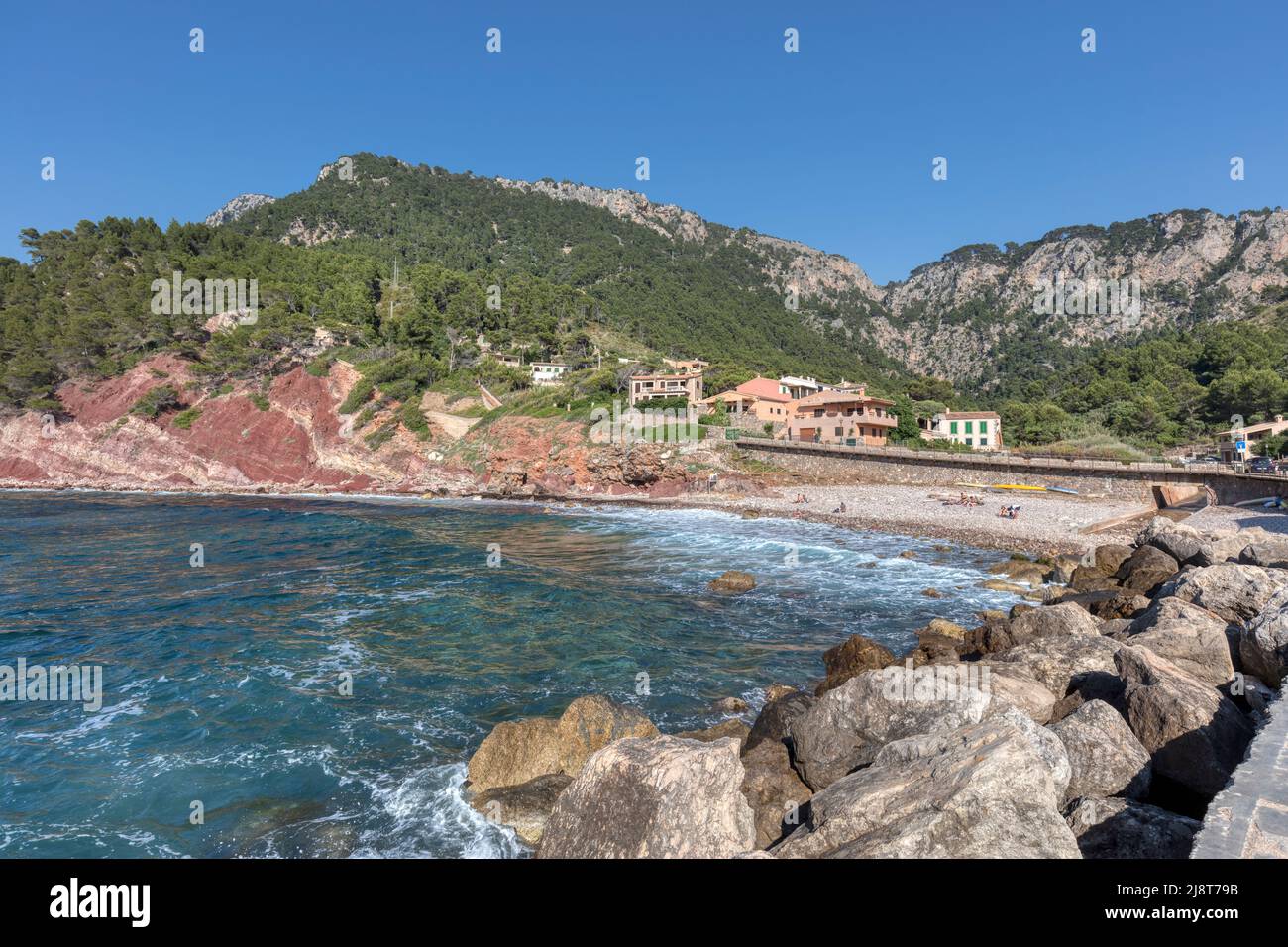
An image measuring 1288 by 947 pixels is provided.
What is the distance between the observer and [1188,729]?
302 inches

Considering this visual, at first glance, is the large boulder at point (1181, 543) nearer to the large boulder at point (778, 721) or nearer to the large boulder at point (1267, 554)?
the large boulder at point (1267, 554)

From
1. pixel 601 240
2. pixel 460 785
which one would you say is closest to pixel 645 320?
pixel 601 240

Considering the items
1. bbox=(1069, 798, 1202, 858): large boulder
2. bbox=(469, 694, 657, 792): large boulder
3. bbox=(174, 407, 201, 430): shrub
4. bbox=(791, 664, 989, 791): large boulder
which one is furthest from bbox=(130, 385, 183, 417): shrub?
bbox=(1069, 798, 1202, 858): large boulder

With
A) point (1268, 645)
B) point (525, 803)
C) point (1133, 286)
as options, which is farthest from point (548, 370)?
point (1133, 286)

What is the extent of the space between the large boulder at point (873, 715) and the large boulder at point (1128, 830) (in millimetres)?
1973

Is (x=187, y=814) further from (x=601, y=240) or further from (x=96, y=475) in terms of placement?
(x=601, y=240)

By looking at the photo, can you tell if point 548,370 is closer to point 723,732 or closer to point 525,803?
point 723,732

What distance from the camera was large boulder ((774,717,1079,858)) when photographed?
5.61 meters

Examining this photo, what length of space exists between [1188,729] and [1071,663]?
11.0 feet

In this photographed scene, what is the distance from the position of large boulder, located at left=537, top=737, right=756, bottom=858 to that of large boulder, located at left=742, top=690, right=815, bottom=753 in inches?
128

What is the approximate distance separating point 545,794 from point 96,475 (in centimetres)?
7915

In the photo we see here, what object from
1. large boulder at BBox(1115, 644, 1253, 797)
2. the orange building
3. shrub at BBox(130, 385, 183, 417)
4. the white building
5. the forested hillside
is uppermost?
the forested hillside

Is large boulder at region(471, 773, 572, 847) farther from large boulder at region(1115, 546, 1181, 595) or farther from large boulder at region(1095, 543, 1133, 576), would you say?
large boulder at region(1095, 543, 1133, 576)
